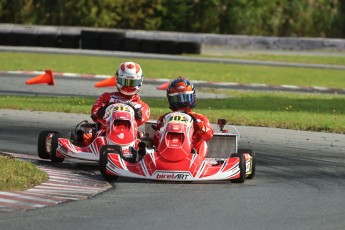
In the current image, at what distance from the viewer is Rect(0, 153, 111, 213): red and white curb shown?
848 cm

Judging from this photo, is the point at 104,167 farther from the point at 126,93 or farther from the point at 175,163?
the point at 126,93

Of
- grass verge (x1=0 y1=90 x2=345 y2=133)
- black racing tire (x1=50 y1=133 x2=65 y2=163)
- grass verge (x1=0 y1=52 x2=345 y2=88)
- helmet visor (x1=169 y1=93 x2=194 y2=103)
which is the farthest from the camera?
grass verge (x1=0 y1=52 x2=345 y2=88)

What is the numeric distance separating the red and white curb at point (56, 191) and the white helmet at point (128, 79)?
1.39m

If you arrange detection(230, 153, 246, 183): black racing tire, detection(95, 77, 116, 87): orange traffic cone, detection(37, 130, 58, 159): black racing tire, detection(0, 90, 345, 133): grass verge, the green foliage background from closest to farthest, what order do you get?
1. detection(230, 153, 246, 183): black racing tire
2. detection(37, 130, 58, 159): black racing tire
3. detection(0, 90, 345, 133): grass verge
4. detection(95, 77, 116, 87): orange traffic cone
5. the green foliage background

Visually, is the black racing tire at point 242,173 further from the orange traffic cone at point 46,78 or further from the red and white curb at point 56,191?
the orange traffic cone at point 46,78

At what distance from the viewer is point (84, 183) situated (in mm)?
9930

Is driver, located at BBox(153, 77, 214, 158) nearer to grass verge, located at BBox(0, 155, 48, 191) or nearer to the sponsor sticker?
the sponsor sticker

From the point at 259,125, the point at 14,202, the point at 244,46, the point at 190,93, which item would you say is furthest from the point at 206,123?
the point at 244,46

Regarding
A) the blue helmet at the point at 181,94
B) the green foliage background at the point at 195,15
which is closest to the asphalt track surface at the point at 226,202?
the blue helmet at the point at 181,94

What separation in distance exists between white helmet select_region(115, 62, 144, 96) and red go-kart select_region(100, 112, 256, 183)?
139cm

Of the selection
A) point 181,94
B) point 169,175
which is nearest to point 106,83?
point 181,94

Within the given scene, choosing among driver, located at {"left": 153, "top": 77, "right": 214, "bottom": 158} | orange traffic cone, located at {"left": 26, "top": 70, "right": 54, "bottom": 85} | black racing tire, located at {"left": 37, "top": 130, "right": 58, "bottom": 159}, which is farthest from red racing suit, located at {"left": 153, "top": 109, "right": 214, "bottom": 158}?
orange traffic cone, located at {"left": 26, "top": 70, "right": 54, "bottom": 85}

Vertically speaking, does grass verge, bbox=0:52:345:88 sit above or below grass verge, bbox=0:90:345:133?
below

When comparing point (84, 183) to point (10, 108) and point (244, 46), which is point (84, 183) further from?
point (244, 46)
